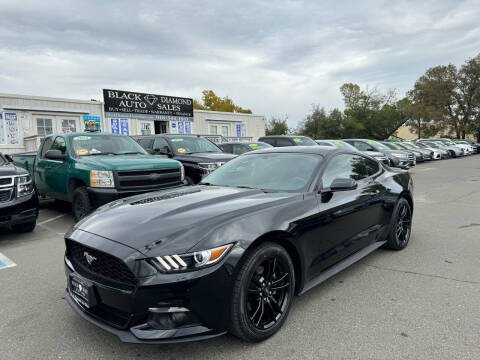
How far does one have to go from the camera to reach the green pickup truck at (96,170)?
19.6ft

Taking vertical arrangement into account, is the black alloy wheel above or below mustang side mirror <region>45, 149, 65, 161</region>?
below

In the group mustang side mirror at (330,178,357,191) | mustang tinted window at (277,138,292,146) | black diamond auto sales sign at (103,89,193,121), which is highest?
black diamond auto sales sign at (103,89,193,121)

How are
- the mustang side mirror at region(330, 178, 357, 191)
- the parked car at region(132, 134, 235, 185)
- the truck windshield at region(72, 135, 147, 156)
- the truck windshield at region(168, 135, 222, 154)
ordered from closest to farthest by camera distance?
the mustang side mirror at region(330, 178, 357, 191) < the truck windshield at region(72, 135, 147, 156) < the parked car at region(132, 134, 235, 185) < the truck windshield at region(168, 135, 222, 154)

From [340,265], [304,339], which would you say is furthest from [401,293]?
[304,339]

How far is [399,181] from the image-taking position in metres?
4.75

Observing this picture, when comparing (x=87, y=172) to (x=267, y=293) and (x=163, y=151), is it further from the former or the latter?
(x=267, y=293)

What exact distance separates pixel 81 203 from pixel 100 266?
4243 mm

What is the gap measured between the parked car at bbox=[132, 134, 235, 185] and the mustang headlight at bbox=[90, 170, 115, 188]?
2599mm

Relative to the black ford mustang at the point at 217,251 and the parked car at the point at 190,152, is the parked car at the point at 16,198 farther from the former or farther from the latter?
the parked car at the point at 190,152

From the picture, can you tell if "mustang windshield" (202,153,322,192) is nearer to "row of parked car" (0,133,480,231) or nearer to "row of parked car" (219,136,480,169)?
"row of parked car" (0,133,480,231)

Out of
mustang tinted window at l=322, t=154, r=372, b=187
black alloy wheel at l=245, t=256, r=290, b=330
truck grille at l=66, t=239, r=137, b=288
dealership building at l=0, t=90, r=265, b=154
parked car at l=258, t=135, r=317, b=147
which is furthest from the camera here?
dealership building at l=0, t=90, r=265, b=154

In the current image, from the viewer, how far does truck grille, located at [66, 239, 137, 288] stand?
2.29 metres

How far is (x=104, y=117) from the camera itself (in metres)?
Result: 19.8

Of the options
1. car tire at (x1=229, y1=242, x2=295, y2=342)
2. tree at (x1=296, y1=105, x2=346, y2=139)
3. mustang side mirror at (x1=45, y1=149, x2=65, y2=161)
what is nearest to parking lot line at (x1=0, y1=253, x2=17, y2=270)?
mustang side mirror at (x1=45, y1=149, x2=65, y2=161)
